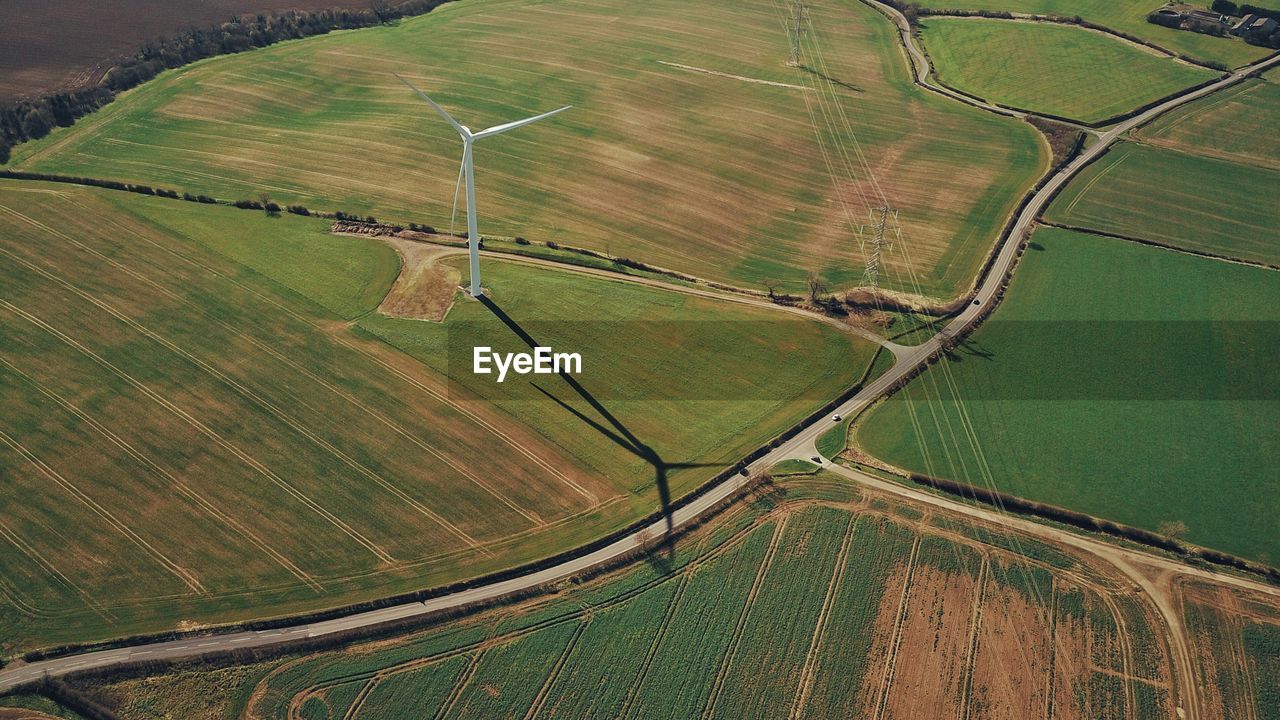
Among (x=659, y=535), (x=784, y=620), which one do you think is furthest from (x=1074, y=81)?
(x=784, y=620)

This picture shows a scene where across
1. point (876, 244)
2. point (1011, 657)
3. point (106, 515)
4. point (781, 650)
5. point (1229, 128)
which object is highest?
point (1229, 128)

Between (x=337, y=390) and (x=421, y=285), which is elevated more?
(x=421, y=285)

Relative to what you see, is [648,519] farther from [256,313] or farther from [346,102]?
[346,102]

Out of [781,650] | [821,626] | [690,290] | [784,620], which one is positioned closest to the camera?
[781,650]

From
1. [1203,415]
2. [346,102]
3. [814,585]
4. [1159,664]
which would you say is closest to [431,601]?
[814,585]

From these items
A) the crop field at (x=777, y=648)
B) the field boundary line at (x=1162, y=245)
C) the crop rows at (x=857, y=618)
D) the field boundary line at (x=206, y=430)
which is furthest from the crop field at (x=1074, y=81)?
the field boundary line at (x=206, y=430)

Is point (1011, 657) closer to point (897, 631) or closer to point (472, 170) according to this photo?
point (897, 631)

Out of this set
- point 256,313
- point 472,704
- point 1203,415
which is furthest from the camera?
point 256,313
